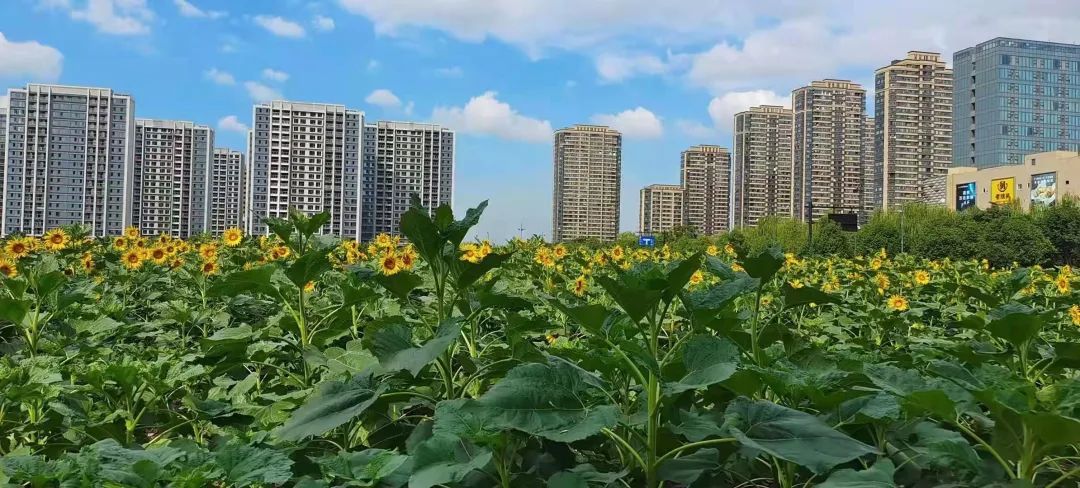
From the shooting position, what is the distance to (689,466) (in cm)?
76

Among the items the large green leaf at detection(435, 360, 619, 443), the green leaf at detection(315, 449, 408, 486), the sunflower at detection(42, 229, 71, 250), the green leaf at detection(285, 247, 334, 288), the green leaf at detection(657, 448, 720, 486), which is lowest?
the green leaf at detection(657, 448, 720, 486)

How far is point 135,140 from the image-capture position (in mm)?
40750

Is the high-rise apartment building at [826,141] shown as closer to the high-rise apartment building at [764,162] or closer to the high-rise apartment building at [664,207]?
the high-rise apartment building at [764,162]

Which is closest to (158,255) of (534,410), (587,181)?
(534,410)

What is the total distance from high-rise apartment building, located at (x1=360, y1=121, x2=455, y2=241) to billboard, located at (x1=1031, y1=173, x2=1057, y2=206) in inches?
1325

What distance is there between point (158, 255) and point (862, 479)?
10.6ft

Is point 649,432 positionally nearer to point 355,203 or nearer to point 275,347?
point 275,347

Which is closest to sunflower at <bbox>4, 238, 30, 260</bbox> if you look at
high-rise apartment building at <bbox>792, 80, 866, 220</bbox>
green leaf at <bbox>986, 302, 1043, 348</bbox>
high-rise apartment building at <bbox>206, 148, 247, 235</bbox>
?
green leaf at <bbox>986, 302, 1043, 348</bbox>

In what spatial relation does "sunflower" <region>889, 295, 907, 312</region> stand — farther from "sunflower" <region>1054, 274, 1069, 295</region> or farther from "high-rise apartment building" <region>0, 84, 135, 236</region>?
"high-rise apartment building" <region>0, 84, 135, 236</region>

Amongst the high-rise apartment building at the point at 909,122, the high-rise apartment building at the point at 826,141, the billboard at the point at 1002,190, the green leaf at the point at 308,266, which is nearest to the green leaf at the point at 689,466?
the green leaf at the point at 308,266

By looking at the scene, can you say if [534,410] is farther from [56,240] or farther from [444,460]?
[56,240]

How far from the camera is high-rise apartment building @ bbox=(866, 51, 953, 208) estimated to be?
6088 cm

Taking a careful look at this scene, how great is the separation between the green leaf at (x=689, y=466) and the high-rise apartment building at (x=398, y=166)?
21.8 metres

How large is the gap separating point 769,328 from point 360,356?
59 cm
